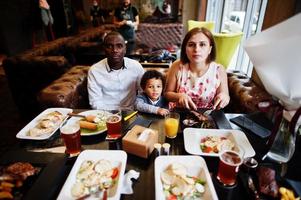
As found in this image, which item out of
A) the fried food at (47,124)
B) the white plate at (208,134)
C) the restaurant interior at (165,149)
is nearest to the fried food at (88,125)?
the restaurant interior at (165,149)

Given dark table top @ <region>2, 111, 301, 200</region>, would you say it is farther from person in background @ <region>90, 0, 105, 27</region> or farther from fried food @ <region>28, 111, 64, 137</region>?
person in background @ <region>90, 0, 105, 27</region>

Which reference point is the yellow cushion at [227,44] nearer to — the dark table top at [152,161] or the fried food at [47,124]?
the dark table top at [152,161]

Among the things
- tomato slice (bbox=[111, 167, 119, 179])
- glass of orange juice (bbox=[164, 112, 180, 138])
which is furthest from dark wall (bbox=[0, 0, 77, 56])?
tomato slice (bbox=[111, 167, 119, 179])

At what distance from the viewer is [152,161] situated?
3.27ft

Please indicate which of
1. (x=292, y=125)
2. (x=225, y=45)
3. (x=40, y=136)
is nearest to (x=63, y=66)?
(x=40, y=136)

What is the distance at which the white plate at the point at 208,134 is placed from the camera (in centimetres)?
104

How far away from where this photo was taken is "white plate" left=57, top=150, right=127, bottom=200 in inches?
A: 30.8

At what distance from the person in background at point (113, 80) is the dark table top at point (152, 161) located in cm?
60

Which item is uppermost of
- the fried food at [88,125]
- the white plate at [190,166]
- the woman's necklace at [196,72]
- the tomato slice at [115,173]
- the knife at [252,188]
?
the woman's necklace at [196,72]

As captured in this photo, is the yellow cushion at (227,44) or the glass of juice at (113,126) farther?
the yellow cushion at (227,44)

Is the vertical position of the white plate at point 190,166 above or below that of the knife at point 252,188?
above

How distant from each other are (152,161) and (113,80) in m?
1.02

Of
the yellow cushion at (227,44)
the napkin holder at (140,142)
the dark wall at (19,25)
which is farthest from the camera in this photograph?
the dark wall at (19,25)

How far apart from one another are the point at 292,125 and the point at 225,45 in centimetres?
209
